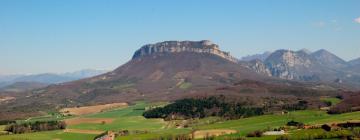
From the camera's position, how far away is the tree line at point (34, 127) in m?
160

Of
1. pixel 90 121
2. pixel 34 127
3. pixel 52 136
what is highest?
pixel 90 121

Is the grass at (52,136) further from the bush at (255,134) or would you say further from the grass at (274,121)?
the bush at (255,134)

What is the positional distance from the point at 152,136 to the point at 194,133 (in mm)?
9951

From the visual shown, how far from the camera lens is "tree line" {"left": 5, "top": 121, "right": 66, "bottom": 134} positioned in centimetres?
16023

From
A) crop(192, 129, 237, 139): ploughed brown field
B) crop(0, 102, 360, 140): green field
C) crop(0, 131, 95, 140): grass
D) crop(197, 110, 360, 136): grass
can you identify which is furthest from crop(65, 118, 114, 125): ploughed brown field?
crop(192, 129, 237, 139): ploughed brown field

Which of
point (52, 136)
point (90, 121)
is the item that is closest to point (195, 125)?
point (52, 136)

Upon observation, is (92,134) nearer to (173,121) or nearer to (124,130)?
(124,130)

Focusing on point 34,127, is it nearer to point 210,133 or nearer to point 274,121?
point 210,133

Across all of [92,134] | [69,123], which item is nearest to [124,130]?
[92,134]

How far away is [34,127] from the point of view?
16625cm

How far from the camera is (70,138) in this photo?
138m

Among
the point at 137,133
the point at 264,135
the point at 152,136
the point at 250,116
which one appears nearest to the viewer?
the point at 264,135

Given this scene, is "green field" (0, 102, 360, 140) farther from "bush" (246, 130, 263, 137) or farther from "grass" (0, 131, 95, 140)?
"bush" (246, 130, 263, 137)

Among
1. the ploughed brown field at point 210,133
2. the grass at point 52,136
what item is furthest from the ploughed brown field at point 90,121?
the ploughed brown field at point 210,133
